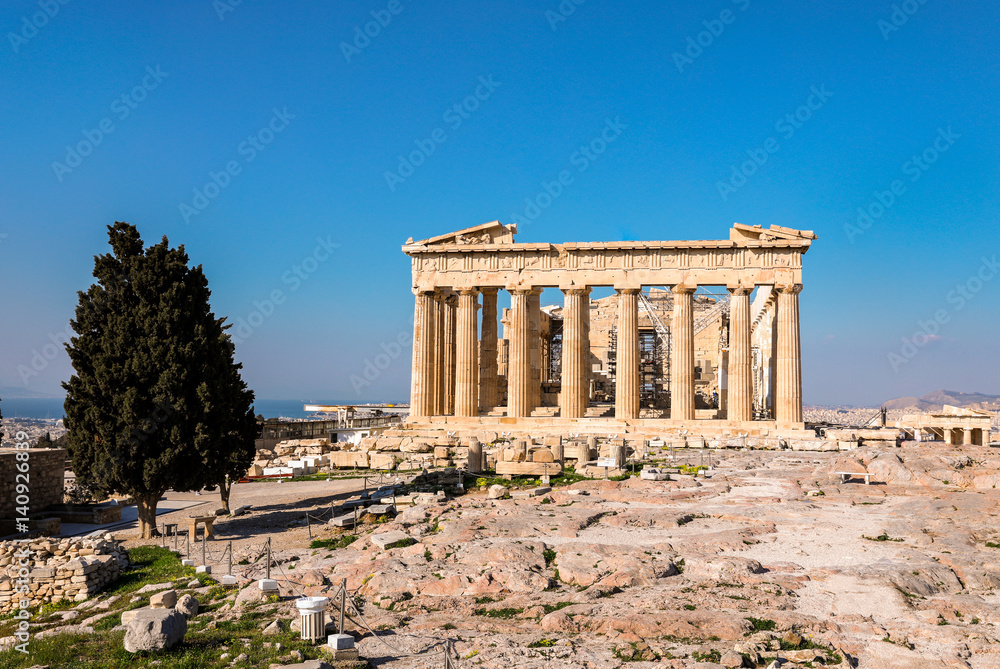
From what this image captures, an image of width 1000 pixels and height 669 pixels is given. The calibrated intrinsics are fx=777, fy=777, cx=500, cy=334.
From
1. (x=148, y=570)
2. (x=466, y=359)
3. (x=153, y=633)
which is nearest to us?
(x=153, y=633)

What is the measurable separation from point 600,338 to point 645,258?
25.7m

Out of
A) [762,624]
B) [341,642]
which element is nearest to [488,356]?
[762,624]

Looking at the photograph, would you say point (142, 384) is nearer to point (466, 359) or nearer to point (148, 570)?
point (148, 570)

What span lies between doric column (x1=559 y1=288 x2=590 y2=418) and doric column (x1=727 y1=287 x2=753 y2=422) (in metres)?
8.34

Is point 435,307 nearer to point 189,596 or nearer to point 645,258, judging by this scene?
point 645,258

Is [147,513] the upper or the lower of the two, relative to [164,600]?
upper

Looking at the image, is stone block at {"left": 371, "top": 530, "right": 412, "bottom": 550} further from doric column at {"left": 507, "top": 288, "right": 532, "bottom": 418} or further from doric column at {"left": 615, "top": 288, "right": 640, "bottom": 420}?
doric column at {"left": 615, "top": 288, "right": 640, "bottom": 420}

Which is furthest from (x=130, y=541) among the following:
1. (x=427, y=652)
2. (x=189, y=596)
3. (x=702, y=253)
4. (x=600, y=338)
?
(x=600, y=338)

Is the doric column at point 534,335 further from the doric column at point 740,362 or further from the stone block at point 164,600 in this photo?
the stone block at point 164,600

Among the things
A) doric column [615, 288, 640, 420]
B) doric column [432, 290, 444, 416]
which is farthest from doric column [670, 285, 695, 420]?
doric column [432, 290, 444, 416]

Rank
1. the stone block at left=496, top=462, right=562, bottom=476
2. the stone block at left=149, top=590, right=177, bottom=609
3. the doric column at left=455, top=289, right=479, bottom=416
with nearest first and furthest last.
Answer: the stone block at left=149, top=590, right=177, bottom=609 → the stone block at left=496, top=462, right=562, bottom=476 → the doric column at left=455, top=289, right=479, bottom=416

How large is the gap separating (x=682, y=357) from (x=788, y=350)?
19.2 ft

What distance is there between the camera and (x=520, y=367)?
152 feet

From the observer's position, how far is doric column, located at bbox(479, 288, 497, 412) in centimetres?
5056
